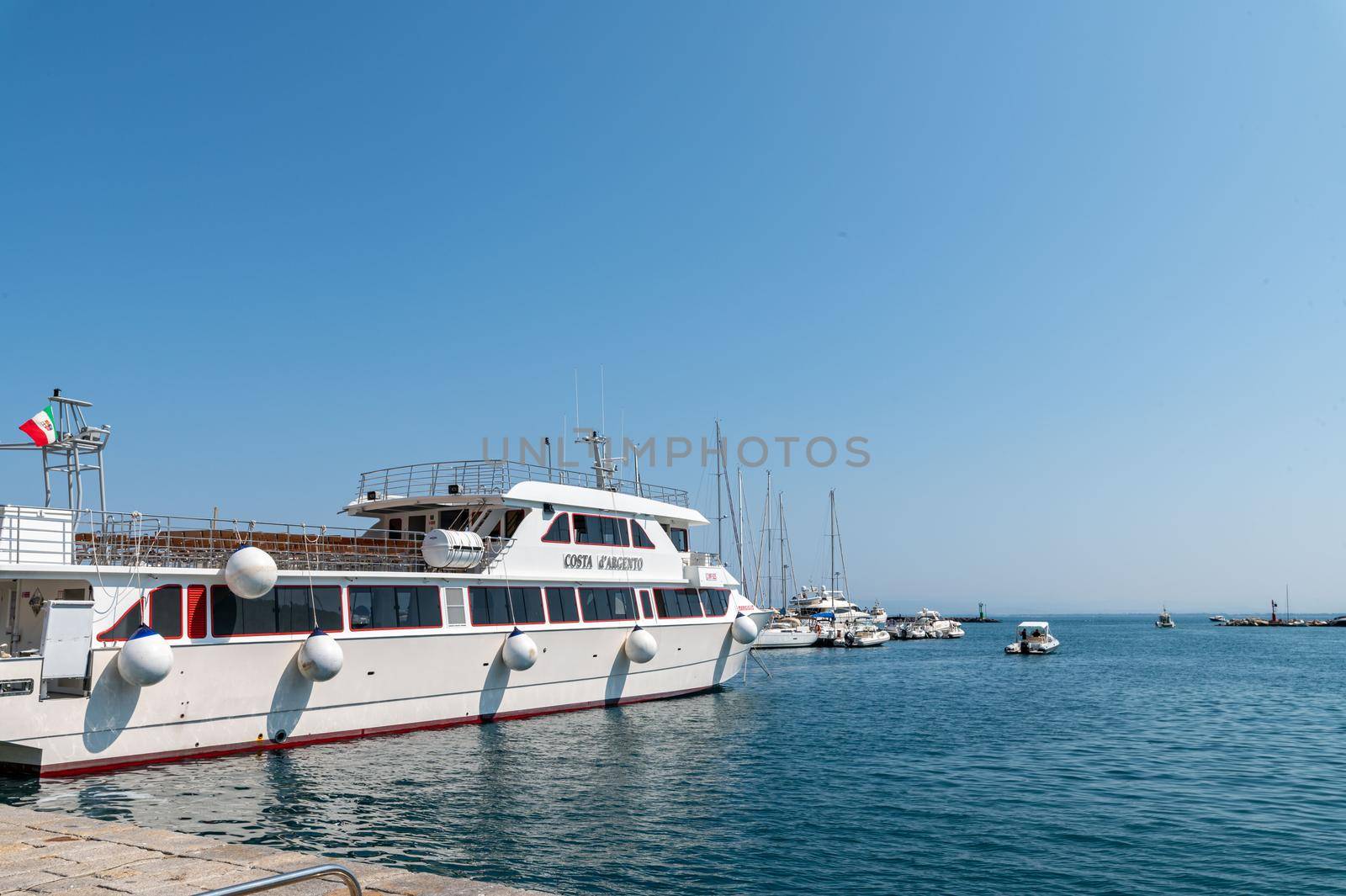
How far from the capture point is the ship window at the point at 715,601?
3031 cm

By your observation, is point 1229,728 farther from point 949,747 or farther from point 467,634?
point 467,634

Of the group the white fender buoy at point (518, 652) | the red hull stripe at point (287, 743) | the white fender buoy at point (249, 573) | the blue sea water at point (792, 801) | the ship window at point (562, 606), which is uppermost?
the white fender buoy at point (249, 573)

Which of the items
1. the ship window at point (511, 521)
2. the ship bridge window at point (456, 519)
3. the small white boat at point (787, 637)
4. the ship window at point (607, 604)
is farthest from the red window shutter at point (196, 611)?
the small white boat at point (787, 637)

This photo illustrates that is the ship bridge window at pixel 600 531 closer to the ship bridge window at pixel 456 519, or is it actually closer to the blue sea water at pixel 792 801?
the ship bridge window at pixel 456 519

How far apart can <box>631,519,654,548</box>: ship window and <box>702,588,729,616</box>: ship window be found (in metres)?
2.89

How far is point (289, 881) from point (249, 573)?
1355 cm

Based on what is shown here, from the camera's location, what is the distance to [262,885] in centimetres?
494

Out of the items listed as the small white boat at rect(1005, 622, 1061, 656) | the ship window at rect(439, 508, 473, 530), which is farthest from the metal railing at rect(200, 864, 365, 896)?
the small white boat at rect(1005, 622, 1061, 656)

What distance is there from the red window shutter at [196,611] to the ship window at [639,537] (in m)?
12.8

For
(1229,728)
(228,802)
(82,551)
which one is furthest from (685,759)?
(1229,728)

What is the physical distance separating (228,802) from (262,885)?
36.8 ft

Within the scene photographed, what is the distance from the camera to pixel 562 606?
24.8 m

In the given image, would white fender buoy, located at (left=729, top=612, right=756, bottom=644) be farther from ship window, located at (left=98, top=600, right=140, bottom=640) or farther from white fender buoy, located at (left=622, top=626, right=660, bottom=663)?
ship window, located at (left=98, top=600, right=140, bottom=640)

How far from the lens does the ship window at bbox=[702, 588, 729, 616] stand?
99.5ft
